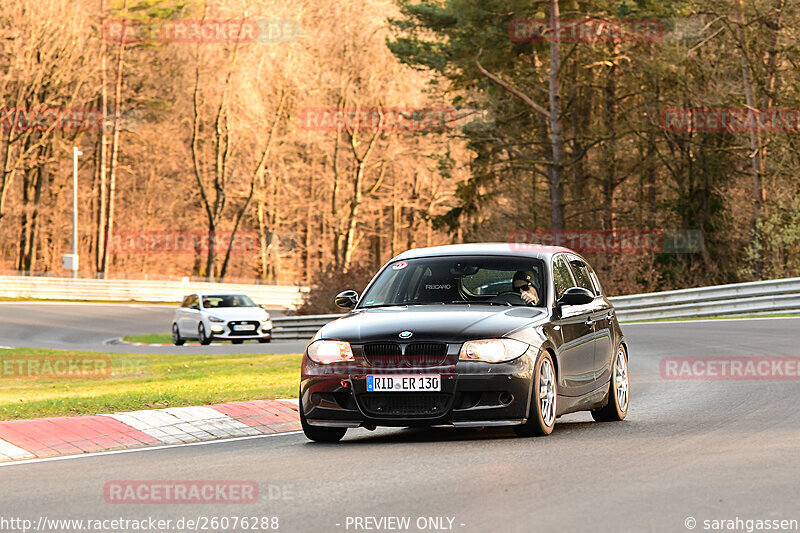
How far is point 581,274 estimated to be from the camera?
1274 centimetres

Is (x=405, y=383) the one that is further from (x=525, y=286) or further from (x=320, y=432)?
(x=525, y=286)

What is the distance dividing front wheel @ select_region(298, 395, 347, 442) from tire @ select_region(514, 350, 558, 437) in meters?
1.56

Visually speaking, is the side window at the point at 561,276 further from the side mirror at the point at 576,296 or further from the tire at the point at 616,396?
the tire at the point at 616,396

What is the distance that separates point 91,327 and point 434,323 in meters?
37.8

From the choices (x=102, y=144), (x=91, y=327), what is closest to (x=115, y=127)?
(x=102, y=144)

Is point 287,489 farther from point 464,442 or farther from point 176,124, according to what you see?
point 176,124

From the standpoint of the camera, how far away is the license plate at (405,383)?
990 centimetres

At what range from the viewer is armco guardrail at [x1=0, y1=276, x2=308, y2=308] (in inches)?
2349

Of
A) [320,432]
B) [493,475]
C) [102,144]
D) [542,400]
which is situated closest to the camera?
[493,475]

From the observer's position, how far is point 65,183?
2948 inches

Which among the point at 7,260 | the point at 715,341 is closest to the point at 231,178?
the point at 7,260

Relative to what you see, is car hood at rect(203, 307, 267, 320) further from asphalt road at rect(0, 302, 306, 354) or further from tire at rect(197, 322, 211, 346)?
asphalt road at rect(0, 302, 306, 354)

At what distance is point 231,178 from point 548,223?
95.5 ft

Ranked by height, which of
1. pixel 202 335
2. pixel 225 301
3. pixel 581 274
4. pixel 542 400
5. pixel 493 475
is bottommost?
pixel 202 335
